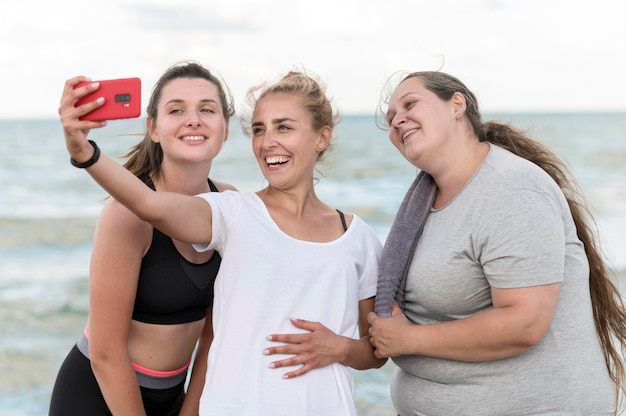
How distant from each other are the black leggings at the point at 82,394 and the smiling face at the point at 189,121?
913 mm

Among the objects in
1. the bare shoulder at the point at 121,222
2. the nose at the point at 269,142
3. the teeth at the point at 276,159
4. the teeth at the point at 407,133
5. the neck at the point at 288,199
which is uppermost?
the teeth at the point at 407,133

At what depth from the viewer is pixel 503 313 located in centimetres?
235

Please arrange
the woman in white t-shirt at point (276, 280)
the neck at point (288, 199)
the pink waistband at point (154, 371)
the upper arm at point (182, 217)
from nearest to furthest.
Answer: the upper arm at point (182, 217), the woman in white t-shirt at point (276, 280), the neck at point (288, 199), the pink waistband at point (154, 371)

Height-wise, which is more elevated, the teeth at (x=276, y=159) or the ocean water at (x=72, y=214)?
the teeth at (x=276, y=159)

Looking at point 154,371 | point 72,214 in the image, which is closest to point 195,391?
point 154,371

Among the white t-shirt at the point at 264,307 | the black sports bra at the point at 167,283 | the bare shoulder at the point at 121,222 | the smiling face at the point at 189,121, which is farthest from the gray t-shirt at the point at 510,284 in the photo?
the bare shoulder at the point at 121,222

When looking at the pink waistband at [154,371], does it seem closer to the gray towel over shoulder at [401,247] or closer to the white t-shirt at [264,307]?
the white t-shirt at [264,307]

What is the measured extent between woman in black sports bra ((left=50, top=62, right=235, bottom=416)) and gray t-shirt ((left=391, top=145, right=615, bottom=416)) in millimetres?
875

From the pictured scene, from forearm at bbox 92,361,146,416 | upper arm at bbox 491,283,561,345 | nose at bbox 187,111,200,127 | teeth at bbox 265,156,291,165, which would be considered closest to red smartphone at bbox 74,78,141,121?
nose at bbox 187,111,200,127

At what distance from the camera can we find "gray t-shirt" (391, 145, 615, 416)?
7.68ft

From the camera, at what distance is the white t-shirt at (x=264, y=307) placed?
231 cm

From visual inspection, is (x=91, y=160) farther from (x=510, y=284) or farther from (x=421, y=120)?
(x=510, y=284)

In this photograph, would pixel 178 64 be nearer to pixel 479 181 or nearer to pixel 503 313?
pixel 479 181

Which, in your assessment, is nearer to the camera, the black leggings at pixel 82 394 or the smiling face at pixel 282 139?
the smiling face at pixel 282 139
